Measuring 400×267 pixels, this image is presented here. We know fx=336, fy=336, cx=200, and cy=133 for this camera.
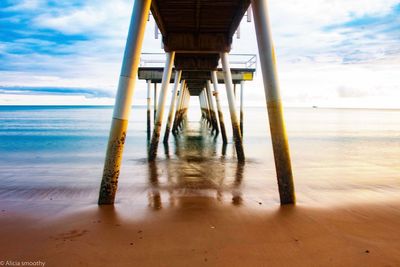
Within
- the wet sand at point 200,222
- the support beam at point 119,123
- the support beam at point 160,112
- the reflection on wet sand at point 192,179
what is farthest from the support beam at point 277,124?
the support beam at point 160,112

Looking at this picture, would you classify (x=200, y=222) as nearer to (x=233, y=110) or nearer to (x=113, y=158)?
(x=113, y=158)

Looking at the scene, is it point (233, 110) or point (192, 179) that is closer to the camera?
point (192, 179)

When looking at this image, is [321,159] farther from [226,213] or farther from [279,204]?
[226,213]

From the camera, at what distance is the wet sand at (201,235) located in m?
3.05

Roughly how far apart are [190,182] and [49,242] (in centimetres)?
411

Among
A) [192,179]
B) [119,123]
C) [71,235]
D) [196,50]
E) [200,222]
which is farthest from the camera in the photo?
[196,50]

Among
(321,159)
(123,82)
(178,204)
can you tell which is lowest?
(321,159)

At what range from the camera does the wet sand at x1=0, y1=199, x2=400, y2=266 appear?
3.05m

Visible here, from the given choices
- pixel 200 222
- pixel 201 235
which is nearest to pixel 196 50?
pixel 200 222

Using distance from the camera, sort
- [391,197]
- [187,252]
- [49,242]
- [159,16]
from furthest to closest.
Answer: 1. [159,16]
2. [391,197]
3. [49,242]
4. [187,252]

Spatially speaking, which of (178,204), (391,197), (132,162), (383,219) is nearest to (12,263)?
(178,204)

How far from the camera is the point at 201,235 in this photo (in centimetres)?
364

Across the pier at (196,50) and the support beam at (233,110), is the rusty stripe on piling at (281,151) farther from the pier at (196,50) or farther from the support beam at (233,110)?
the support beam at (233,110)

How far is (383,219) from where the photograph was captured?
433cm
